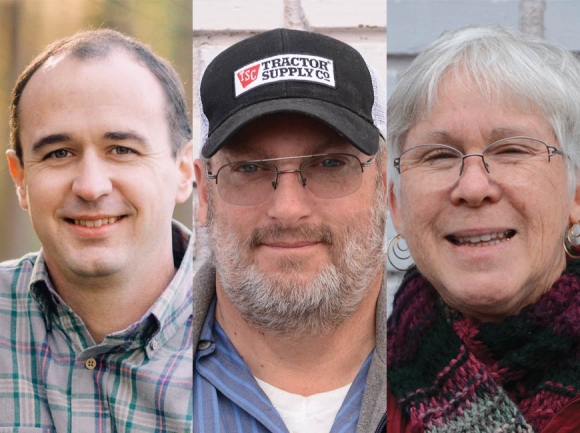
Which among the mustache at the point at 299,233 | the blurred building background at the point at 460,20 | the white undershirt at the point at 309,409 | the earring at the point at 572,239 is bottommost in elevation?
the white undershirt at the point at 309,409

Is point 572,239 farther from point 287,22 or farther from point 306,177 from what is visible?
point 287,22

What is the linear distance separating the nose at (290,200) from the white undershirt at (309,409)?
1.43 ft

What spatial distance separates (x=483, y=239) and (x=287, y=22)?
73 cm

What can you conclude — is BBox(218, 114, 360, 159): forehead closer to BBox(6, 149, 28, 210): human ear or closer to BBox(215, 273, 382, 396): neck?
BBox(215, 273, 382, 396): neck

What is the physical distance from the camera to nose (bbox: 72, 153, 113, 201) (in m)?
1.86

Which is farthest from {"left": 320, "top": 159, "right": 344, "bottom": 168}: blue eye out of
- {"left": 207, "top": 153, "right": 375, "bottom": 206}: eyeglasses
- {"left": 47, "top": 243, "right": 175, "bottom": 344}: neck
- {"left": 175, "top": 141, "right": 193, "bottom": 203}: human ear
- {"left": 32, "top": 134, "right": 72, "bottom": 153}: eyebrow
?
{"left": 32, "top": 134, "right": 72, "bottom": 153}: eyebrow

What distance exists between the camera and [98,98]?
6.16 ft

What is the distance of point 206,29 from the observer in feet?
6.43

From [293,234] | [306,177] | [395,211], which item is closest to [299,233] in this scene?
[293,234]

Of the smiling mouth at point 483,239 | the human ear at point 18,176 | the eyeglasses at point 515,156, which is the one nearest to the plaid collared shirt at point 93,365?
the human ear at point 18,176

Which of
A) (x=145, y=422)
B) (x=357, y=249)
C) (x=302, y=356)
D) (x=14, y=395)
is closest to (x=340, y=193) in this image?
(x=357, y=249)

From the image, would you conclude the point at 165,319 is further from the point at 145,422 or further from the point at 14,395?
the point at 14,395

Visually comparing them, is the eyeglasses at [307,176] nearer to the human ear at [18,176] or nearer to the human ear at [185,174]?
the human ear at [185,174]

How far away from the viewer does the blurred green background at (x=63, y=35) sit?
196 cm
